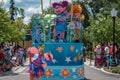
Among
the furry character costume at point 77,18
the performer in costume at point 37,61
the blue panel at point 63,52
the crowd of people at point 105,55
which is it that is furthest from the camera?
the crowd of people at point 105,55

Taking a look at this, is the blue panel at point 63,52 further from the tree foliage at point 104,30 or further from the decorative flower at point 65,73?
the tree foliage at point 104,30

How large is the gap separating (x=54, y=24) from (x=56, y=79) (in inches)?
79.7

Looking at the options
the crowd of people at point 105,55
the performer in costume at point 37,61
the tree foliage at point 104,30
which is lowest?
the crowd of people at point 105,55

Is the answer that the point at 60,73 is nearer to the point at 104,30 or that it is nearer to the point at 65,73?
the point at 65,73

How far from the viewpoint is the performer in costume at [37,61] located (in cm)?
1300

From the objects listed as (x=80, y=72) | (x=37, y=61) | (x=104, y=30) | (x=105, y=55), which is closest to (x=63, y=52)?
(x=80, y=72)

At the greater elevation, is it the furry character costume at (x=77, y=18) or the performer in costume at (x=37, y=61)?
→ the furry character costume at (x=77, y=18)

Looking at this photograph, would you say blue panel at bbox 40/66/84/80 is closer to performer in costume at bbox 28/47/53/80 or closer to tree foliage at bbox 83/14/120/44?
performer in costume at bbox 28/47/53/80

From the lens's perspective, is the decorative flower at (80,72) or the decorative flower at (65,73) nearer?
the decorative flower at (65,73)

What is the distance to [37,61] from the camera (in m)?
13.1

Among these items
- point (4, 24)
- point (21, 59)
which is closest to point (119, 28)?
point (21, 59)

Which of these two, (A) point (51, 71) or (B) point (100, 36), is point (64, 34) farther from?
(B) point (100, 36)

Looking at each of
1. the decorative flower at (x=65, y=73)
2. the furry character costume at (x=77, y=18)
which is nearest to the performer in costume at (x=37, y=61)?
the decorative flower at (x=65, y=73)

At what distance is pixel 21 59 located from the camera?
104 ft
